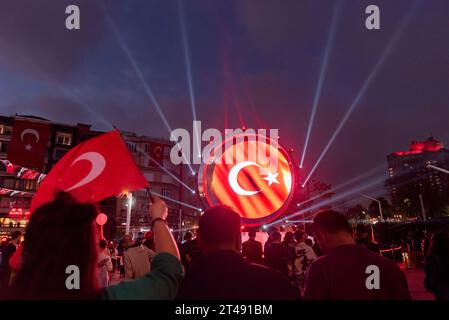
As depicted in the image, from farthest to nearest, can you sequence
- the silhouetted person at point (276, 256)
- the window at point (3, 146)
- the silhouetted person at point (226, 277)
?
1. the window at point (3, 146)
2. the silhouetted person at point (276, 256)
3. the silhouetted person at point (226, 277)

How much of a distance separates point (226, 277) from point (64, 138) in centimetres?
6578

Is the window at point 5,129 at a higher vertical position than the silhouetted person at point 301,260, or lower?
higher

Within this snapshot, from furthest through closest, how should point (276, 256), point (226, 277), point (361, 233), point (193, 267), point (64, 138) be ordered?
point (64, 138) < point (276, 256) < point (361, 233) < point (193, 267) < point (226, 277)

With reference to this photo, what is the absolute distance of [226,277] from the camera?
8.01ft

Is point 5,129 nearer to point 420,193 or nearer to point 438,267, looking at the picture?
point 438,267

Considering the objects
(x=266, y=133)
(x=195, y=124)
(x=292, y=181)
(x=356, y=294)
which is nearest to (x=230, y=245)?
(x=356, y=294)

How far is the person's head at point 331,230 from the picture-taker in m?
3.40

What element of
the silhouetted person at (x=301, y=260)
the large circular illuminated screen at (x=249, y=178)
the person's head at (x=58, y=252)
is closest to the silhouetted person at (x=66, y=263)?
the person's head at (x=58, y=252)

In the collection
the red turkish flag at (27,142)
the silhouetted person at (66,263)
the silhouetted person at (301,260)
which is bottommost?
the silhouetted person at (301,260)

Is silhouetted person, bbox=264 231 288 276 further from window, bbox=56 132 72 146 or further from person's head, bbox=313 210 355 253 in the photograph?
window, bbox=56 132 72 146

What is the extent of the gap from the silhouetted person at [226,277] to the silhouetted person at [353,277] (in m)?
0.79

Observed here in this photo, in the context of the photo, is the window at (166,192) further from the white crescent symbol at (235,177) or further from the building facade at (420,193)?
the white crescent symbol at (235,177)

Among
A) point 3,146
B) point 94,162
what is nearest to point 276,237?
point 94,162
